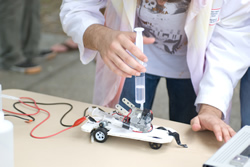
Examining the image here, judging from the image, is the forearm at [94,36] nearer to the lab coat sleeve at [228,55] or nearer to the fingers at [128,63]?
the fingers at [128,63]

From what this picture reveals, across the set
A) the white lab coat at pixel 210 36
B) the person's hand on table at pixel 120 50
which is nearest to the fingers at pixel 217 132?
the white lab coat at pixel 210 36

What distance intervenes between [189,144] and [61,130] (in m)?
0.36

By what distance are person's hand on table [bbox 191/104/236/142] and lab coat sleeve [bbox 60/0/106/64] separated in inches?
15.9

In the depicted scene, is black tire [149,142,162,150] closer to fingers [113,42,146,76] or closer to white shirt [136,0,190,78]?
fingers [113,42,146,76]

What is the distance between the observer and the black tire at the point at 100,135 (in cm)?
96

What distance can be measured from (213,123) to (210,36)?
0.31 m

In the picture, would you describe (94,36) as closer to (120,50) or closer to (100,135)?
(120,50)

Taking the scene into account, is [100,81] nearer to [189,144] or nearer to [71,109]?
[71,109]

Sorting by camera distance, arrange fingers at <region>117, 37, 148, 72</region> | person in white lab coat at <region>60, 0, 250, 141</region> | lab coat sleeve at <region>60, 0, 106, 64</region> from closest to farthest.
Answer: fingers at <region>117, 37, 148, 72</region>
person in white lab coat at <region>60, 0, 250, 141</region>
lab coat sleeve at <region>60, 0, 106, 64</region>

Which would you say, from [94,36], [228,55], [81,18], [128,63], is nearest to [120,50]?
[128,63]

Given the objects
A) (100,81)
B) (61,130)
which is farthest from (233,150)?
(100,81)

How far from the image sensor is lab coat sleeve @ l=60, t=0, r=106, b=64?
117 centimetres

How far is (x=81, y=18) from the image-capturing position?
3.84 feet

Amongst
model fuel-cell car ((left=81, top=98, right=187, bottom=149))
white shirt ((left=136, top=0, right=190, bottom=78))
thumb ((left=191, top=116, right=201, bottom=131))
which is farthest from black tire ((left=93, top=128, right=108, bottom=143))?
white shirt ((left=136, top=0, right=190, bottom=78))
